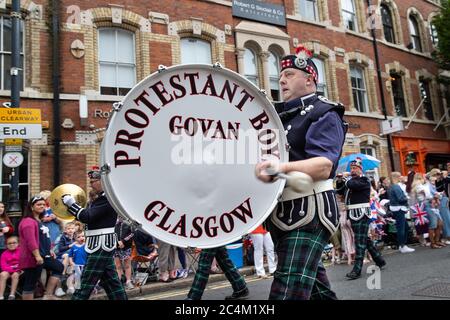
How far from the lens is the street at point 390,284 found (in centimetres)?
507

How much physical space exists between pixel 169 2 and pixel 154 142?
1129 cm

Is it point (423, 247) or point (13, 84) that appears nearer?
point (13, 84)

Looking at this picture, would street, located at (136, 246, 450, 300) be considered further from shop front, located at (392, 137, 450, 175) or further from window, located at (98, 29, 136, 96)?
shop front, located at (392, 137, 450, 175)

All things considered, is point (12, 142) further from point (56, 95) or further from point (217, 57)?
point (217, 57)

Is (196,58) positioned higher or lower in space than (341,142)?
higher

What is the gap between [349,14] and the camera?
57.5 feet

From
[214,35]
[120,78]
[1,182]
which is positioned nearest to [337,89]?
[214,35]

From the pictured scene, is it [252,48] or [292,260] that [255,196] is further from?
[252,48]

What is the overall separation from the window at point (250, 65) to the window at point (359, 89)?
200 inches

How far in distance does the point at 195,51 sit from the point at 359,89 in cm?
780

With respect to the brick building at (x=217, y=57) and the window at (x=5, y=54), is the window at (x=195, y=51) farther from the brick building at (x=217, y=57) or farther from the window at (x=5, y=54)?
the window at (x=5, y=54)

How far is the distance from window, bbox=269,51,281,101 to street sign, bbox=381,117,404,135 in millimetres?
5039

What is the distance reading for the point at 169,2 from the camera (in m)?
12.2
